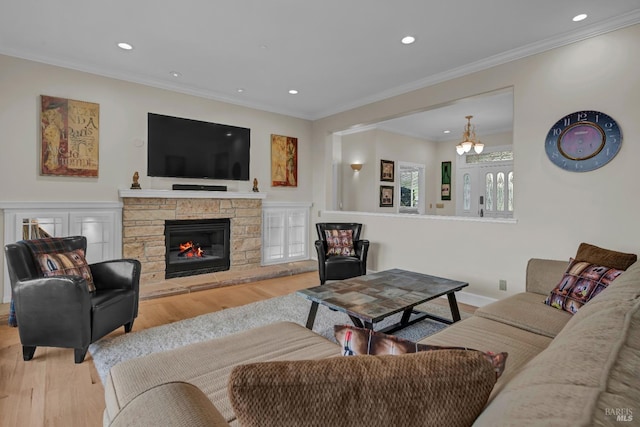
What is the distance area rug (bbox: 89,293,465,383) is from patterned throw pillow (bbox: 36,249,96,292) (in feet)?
1.73

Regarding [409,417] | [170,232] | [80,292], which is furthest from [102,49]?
[409,417]

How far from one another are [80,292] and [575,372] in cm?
272

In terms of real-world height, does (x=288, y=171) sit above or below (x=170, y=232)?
above

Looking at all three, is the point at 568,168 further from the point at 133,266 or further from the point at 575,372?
the point at 133,266

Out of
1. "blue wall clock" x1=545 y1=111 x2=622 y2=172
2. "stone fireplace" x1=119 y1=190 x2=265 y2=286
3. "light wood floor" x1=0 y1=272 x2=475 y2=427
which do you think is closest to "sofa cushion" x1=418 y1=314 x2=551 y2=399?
"light wood floor" x1=0 y1=272 x2=475 y2=427

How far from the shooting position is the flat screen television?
14.4 ft

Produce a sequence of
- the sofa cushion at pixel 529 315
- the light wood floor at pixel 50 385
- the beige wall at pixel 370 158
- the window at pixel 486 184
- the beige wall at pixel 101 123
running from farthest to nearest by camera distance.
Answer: the window at pixel 486 184
the beige wall at pixel 370 158
the beige wall at pixel 101 123
the sofa cushion at pixel 529 315
the light wood floor at pixel 50 385

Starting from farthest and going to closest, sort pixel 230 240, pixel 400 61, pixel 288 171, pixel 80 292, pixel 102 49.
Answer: pixel 288 171 < pixel 230 240 < pixel 400 61 < pixel 102 49 < pixel 80 292

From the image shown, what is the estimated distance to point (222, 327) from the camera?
3.01 metres

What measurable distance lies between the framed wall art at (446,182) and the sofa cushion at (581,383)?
24.2 feet

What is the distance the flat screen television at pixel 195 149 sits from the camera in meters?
4.40

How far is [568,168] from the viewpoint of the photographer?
3.11m

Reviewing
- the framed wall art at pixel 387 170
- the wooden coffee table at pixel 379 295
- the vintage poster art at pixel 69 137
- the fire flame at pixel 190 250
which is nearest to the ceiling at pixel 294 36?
the vintage poster art at pixel 69 137

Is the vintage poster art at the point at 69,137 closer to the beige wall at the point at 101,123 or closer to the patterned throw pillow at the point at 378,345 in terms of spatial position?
the beige wall at the point at 101,123
